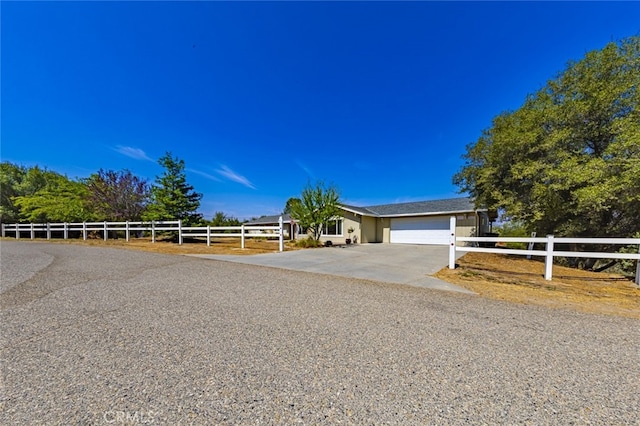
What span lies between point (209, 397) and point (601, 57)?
1658 cm

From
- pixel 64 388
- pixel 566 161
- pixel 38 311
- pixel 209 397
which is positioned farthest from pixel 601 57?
pixel 38 311

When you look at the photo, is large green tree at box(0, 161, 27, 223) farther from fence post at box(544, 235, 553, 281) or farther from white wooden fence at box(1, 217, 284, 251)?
fence post at box(544, 235, 553, 281)

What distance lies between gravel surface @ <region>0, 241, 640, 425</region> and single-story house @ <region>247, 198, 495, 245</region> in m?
13.7

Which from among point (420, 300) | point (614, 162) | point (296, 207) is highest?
point (614, 162)

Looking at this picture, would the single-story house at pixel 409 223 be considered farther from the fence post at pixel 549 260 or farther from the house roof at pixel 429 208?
the fence post at pixel 549 260

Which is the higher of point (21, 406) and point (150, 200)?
point (150, 200)

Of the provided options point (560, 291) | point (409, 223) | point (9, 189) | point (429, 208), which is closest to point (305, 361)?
point (560, 291)

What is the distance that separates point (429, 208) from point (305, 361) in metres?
19.2

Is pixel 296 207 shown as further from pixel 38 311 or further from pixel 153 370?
pixel 153 370

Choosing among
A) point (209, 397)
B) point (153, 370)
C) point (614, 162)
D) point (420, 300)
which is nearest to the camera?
point (209, 397)

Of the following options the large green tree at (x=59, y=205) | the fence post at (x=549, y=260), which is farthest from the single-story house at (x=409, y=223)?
the large green tree at (x=59, y=205)

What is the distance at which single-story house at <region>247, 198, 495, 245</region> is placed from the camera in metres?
17.7

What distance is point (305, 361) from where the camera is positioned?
2346mm

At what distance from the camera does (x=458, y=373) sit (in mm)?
2188
